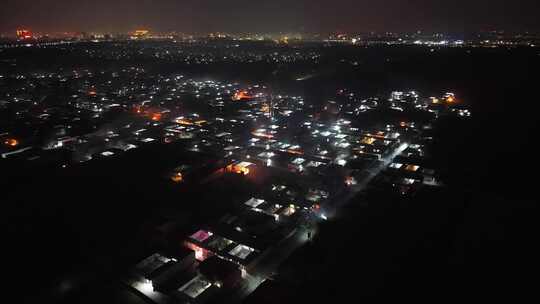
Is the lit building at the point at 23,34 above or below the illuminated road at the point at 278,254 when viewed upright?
above

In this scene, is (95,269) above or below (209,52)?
below

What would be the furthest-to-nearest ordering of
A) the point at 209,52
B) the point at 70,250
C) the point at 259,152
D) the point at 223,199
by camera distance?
the point at 209,52, the point at 259,152, the point at 223,199, the point at 70,250

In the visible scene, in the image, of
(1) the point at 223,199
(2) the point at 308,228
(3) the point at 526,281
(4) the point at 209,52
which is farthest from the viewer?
(4) the point at 209,52

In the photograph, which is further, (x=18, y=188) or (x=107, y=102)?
(x=107, y=102)

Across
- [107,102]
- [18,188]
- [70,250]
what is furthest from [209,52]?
[70,250]

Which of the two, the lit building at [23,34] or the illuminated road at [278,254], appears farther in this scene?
the lit building at [23,34]

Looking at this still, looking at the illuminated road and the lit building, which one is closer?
the illuminated road

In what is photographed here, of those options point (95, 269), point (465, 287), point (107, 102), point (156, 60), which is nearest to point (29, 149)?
point (95, 269)

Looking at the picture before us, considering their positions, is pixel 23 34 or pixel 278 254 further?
pixel 23 34

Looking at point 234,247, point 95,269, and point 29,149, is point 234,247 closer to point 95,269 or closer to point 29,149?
point 95,269

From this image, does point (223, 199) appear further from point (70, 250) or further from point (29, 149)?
point (29, 149)
